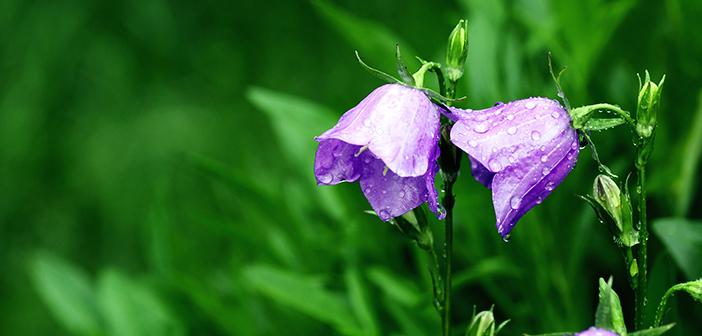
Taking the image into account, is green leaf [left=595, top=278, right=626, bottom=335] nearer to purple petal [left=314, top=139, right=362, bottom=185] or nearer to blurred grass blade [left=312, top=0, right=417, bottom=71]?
purple petal [left=314, top=139, right=362, bottom=185]

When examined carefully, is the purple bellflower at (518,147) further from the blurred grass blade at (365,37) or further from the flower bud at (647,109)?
the blurred grass blade at (365,37)

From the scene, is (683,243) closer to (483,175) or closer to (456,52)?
(483,175)

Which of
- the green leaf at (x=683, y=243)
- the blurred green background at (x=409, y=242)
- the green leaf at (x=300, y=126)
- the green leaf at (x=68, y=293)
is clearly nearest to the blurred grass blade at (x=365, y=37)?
the blurred green background at (x=409, y=242)

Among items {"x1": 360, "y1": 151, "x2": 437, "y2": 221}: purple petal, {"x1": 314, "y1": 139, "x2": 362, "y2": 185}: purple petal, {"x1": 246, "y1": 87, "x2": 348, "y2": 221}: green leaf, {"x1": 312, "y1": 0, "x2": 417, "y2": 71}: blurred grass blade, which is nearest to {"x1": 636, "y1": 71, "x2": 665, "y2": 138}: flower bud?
{"x1": 360, "y1": 151, "x2": 437, "y2": 221}: purple petal

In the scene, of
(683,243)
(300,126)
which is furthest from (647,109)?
(300,126)

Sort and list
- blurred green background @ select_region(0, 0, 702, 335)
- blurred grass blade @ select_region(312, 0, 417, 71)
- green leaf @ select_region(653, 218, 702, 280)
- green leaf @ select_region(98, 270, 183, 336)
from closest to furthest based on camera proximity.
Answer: green leaf @ select_region(653, 218, 702, 280) < blurred green background @ select_region(0, 0, 702, 335) < blurred grass blade @ select_region(312, 0, 417, 71) < green leaf @ select_region(98, 270, 183, 336)
